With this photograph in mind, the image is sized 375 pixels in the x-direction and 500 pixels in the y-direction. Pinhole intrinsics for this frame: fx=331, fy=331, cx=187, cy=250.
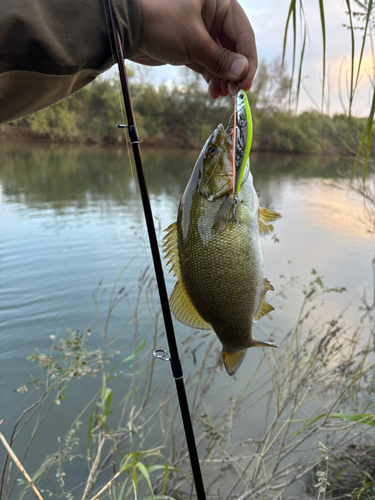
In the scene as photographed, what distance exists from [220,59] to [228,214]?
27.7 inches

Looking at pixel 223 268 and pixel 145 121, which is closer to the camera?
pixel 223 268

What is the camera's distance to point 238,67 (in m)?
1.29

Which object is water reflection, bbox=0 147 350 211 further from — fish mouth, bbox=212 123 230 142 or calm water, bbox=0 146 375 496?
fish mouth, bbox=212 123 230 142

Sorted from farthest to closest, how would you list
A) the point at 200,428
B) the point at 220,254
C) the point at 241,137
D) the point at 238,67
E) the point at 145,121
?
1. the point at 145,121
2. the point at 200,428
3. the point at 238,67
4. the point at 220,254
5. the point at 241,137

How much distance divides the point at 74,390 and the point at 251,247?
3.07 meters

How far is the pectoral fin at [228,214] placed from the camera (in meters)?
1.07

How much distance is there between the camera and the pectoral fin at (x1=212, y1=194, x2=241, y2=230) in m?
1.07

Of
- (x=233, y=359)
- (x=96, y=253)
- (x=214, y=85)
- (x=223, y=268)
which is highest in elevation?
(x=214, y=85)

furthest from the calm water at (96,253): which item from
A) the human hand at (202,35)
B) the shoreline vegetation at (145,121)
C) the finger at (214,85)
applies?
the shoreline vegetation at (145,121)

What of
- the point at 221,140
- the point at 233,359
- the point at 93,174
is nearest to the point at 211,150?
the point at 221,140

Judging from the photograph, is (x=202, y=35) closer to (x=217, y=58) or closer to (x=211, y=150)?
(x=217, y=58)

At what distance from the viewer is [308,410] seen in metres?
3.39

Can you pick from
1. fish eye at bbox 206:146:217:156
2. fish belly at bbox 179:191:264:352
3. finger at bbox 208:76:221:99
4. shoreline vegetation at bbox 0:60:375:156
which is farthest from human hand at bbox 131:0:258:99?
shoreline vegetation at bbox 0:60:375:156

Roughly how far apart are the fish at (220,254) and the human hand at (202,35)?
14.7 inches
